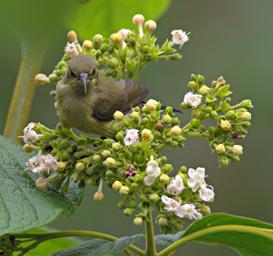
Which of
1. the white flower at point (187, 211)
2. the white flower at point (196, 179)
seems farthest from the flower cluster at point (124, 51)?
the white flower at point (187, 211)

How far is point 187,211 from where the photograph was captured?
7.27 ft

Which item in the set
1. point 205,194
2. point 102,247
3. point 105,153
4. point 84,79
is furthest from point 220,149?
point 84,79

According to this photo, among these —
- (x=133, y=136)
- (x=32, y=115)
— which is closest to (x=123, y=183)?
(x=133, y=136)

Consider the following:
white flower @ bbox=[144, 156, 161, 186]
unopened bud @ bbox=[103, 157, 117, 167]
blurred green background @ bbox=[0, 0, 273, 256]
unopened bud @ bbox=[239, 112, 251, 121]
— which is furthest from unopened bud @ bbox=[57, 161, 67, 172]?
blurred green background @ bbox=[0, 0, 273, 256]

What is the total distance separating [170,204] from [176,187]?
6 cm

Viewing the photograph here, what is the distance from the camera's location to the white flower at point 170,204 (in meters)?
Answer: 2.15

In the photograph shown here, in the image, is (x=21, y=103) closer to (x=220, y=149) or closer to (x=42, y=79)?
(x=42, y=79)

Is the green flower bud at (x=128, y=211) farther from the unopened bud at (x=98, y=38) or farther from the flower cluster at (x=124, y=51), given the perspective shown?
the unopened bud at (x=98, y=38)

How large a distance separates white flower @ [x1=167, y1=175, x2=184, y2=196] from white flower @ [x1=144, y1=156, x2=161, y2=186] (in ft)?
0.20

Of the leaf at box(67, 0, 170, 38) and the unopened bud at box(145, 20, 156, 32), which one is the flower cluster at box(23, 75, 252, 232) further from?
the leaf at box(67, 0, 170, 38)

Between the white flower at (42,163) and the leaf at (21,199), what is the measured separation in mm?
69

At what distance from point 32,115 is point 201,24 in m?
3.21

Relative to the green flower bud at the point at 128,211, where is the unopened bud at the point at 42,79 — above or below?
above

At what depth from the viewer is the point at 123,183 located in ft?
7.31
